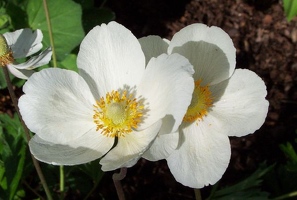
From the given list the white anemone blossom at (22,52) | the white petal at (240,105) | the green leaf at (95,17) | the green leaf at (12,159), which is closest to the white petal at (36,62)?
the white anemone blossom at (22,52)

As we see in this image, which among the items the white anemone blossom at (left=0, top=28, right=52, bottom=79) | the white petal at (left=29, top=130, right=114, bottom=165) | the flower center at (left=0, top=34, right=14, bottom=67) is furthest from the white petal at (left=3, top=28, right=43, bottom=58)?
the white petal at (left=29, top=130, right=114, bottom=165)

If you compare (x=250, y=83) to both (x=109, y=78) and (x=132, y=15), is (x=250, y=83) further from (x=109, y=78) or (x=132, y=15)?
(x=132, y=15)

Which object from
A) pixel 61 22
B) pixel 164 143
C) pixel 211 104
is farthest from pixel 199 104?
pixel 61 22

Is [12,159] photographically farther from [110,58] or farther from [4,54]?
[110,58]

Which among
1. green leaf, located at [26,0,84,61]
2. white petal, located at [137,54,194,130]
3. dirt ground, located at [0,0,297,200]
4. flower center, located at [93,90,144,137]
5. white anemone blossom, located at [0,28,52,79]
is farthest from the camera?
dirt ground, located at [0,0,297,200]

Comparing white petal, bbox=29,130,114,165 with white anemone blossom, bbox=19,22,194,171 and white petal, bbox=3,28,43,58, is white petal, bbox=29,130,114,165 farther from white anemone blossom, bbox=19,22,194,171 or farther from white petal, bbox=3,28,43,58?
white petal, bbox=3,28,43,58
